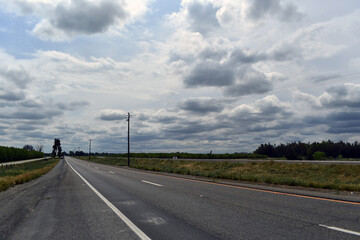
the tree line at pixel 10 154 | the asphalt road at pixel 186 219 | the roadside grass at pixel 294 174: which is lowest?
the roadside grass at pixel 294 174

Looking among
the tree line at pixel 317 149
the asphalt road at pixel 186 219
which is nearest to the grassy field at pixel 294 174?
the asphalt road at pixel 186 219

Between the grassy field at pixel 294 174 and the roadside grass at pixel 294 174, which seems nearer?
the grassy field at pixel 294 174

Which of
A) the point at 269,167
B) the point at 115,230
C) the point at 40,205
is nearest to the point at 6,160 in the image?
the point at 269,167

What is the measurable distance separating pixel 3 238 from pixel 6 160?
83.0 m

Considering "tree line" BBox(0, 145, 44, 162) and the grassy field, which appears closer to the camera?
the grassy field

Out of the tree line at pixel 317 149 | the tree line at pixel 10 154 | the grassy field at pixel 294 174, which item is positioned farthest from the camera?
the tree line at pixel 317 149

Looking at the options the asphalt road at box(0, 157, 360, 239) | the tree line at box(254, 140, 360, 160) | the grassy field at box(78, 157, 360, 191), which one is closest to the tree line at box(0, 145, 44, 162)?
the grassy field at box(78, 157, 360, 191)

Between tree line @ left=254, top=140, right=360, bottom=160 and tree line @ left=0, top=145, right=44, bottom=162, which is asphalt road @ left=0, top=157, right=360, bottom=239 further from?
tree line @ left=254, top=140, right=360, bottom=160

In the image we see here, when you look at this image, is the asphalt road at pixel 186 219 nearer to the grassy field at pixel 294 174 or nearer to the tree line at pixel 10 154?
the grassy field at pixel 294 174

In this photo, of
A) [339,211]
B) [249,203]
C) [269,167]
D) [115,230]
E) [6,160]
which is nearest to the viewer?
[115,230]

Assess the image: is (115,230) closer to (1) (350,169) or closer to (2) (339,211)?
(2) (339,211)

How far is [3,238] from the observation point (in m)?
5.02

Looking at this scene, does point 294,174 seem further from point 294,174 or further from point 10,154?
point 10,154

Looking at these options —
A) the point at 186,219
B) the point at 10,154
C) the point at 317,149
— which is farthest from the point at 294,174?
the point at 317,149
